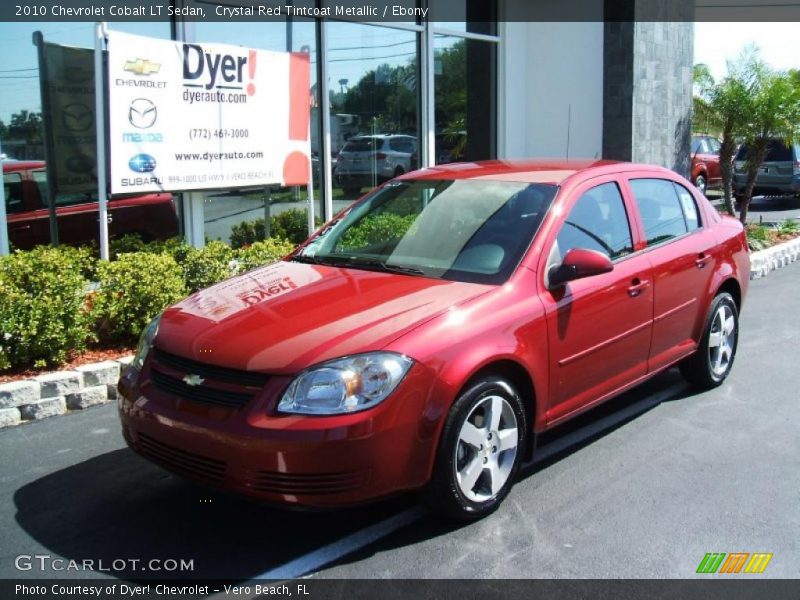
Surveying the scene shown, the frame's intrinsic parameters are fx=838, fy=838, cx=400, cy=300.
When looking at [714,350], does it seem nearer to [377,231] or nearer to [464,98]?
[377,231]

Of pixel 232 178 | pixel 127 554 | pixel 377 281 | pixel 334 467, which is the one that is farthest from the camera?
pixel 232 178

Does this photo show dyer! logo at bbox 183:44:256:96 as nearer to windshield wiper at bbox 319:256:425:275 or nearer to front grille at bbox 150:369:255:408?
windshield wiper at bbox 319:256:425:275

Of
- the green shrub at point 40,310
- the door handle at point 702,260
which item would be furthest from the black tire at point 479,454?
the green shrub at point 40,310

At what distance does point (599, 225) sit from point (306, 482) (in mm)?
2422

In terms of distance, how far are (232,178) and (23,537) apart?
504cm

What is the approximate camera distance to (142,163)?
24.3 feet

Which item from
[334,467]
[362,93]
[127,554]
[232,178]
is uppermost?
[362,93]

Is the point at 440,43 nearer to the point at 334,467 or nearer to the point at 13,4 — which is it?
the point at 13,4

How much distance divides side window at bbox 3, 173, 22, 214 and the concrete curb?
8.92 feet

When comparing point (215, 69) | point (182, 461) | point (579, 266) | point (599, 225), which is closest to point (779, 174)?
point (215, 69)

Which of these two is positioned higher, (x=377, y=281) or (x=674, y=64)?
(x=674, y=64)

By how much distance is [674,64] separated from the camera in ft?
44.9

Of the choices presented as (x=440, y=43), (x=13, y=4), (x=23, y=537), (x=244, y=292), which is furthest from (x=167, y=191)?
(x=440, y=43)

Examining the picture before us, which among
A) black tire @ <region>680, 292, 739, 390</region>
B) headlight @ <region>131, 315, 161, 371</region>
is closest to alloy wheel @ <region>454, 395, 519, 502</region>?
headlight @ <region>131, 315, 161, 371</region>
